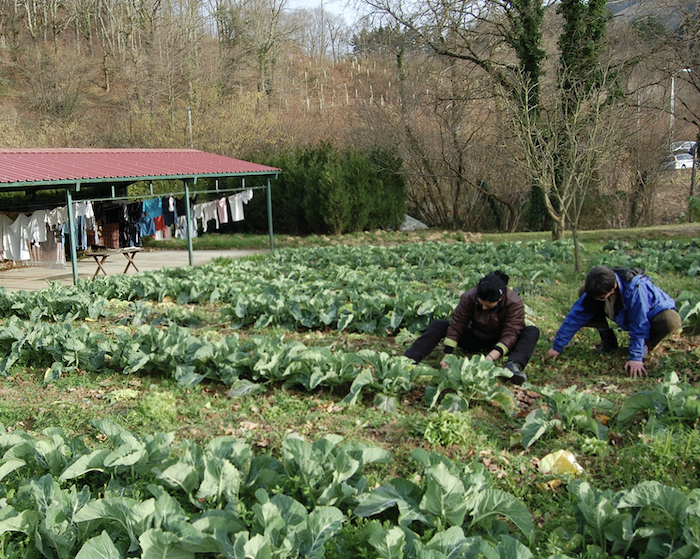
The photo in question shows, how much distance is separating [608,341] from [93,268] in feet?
47.6

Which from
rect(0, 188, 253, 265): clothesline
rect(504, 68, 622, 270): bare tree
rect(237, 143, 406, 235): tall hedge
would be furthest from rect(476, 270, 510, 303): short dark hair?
rect(237, 143, 406, 235): tall hedge

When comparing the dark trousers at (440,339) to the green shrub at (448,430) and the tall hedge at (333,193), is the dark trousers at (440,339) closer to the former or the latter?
the green shrub at (448,430)

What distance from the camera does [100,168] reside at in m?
15.2

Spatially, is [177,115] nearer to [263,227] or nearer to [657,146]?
[263,227]

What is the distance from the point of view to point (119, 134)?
32.9 meters

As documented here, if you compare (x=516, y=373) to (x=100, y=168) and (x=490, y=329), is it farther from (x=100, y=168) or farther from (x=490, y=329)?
(x=100, y=168)

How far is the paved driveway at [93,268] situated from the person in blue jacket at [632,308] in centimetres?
1123

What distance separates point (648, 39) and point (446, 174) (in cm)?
898

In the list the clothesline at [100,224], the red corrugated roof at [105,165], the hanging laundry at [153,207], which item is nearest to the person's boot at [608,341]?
the red corrugated roof at [105,165]

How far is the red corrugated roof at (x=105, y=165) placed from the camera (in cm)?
1326

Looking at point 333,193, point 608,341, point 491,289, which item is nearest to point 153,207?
point 333,193

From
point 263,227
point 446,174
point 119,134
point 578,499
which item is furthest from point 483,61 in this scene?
point 578,499

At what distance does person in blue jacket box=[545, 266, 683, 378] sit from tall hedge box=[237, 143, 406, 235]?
16753mm

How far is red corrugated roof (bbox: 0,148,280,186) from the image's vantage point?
13.3 m
